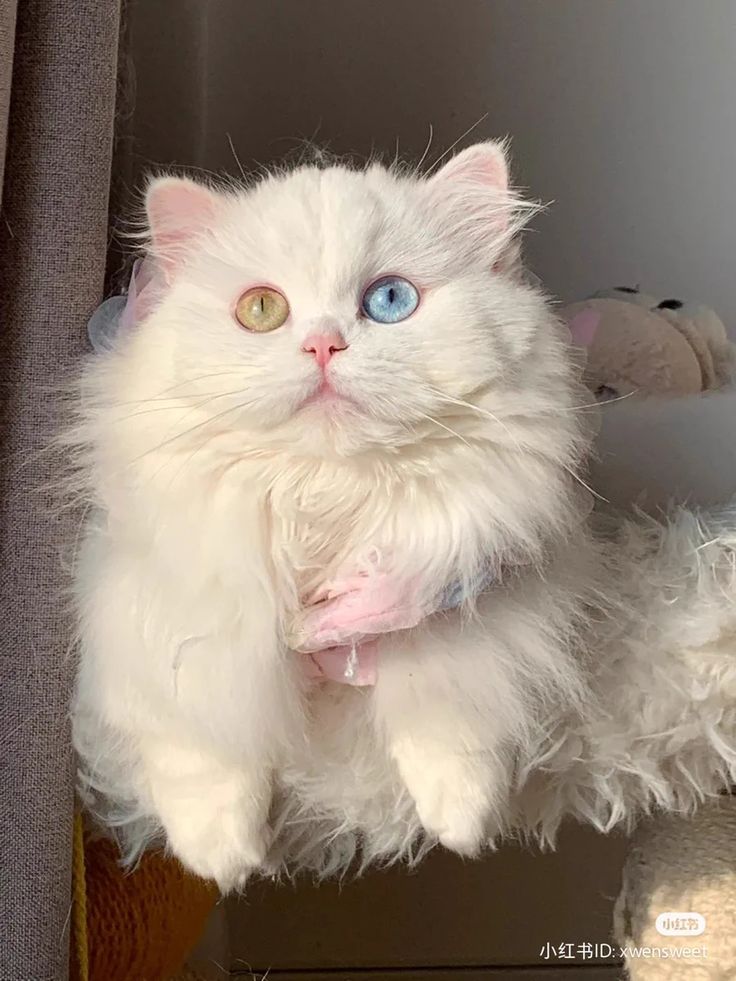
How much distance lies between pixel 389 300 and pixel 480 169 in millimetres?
152

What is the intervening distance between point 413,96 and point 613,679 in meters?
1.08

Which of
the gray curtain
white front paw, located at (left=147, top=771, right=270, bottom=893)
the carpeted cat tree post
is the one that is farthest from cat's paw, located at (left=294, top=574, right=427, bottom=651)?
the carpeted cat tree post

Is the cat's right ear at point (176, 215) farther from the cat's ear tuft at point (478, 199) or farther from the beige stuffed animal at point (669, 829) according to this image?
the beige stuffed animal at point (669, 829)

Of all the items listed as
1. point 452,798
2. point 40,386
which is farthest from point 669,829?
point 40,386

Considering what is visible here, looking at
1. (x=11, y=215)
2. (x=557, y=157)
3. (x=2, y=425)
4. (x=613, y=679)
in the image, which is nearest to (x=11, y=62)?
(x=11, y=215)

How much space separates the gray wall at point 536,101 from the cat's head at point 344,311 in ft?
2.70

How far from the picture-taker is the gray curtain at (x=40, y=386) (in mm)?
778

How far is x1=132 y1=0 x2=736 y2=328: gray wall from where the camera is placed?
1.47m

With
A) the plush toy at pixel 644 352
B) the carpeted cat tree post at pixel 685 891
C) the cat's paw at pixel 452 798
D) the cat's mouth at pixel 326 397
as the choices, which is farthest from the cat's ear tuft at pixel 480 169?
the carpeted cat tree post at pixel 685 891

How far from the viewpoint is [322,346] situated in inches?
24.2

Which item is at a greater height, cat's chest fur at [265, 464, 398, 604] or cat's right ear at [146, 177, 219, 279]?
cat's right ear at [146, 177, 219, 279]

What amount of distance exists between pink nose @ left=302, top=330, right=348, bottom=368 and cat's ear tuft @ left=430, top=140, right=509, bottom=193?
192 mm

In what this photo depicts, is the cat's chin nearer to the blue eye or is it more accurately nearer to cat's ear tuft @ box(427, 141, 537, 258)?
the blue eye

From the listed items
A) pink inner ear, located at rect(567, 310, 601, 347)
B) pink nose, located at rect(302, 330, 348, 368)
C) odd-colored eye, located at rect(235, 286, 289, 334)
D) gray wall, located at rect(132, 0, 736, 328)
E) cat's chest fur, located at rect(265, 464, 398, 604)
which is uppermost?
gray wall, located at rect(132, 0, 736, 328)
